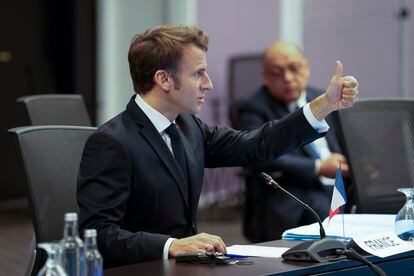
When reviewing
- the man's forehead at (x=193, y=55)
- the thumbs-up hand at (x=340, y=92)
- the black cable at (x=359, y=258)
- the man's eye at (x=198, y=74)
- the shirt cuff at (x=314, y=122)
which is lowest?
the black cable at (x=359, y=258)

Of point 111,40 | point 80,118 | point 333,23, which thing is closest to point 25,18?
point 111,40

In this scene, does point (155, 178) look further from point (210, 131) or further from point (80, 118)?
point (80, 118)

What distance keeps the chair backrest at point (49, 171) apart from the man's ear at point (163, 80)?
15.1 inches

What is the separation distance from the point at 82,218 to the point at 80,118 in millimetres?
1449

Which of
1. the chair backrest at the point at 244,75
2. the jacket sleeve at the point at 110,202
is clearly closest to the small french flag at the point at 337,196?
the jacket sleeve at the point at 110,202

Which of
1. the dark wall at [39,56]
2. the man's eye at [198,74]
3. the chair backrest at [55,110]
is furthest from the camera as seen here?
the dark wall at [39,56]

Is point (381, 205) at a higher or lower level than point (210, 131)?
lower

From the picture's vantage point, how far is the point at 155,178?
8.04ft

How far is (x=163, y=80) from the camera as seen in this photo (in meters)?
2.54

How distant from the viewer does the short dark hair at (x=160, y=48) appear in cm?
252

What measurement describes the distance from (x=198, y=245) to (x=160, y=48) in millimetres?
641

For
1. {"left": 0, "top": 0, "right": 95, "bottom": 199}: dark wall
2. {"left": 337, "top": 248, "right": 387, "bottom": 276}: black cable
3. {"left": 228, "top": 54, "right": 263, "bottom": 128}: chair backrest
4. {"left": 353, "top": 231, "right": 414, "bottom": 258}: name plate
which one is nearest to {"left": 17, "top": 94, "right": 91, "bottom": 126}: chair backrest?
{"left": 353, "top": 231, "right": 414, "bottom": 258}: name plate

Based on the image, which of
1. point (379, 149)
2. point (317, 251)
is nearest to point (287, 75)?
→ point (379, 149)

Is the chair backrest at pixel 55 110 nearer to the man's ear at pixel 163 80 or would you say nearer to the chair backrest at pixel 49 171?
the chair backrest at pixel 49 171
